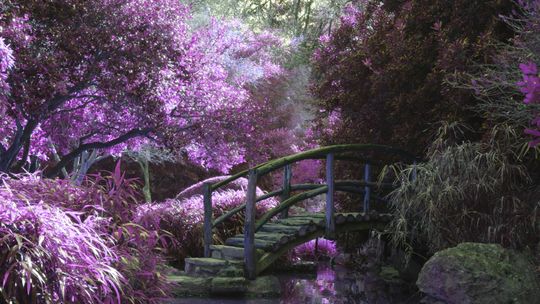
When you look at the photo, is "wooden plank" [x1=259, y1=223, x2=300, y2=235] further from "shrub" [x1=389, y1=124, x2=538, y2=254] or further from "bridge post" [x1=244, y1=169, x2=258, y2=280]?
"shrub" [x1=389, y1=124, x2=538, y2=254]

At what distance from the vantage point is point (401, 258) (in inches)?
356

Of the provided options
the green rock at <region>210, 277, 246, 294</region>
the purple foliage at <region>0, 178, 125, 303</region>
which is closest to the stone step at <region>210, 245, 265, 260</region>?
the green rock at <region>210, 277, 246, 294</region>

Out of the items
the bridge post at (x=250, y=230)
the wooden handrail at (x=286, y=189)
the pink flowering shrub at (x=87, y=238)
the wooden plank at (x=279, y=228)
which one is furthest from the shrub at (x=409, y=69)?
the pink flowering shrub at (x=87, y=238)

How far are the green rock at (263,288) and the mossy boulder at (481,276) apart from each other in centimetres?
198

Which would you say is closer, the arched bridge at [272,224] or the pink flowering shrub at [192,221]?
the arched bridge at [272,224]

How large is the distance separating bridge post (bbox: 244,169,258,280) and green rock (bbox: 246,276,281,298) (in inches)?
8.7

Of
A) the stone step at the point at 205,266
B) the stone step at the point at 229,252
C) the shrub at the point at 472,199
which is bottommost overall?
the stone step at the point at 205,266

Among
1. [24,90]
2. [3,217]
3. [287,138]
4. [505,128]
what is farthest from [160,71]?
[287,138]

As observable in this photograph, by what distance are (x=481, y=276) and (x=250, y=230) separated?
2.61 meters

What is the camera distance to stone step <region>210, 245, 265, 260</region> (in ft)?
24.9

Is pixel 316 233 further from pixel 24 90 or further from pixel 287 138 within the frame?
pixel 287 138

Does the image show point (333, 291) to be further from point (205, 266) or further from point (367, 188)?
point (205, 266)

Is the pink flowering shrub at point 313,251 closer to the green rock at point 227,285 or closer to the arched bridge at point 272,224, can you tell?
the arched bridge at point 272,224

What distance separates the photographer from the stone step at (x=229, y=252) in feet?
24.9
